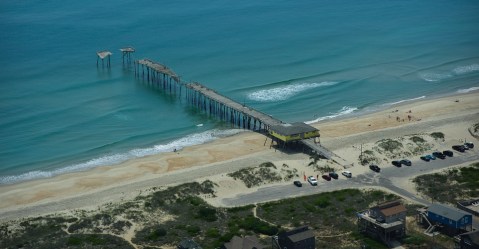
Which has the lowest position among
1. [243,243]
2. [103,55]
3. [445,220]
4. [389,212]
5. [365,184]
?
[365,184]

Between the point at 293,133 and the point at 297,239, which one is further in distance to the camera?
the point at 293,133

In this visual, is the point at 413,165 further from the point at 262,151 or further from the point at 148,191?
the point at 148,191

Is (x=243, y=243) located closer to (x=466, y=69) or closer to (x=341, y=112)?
(x=341, y=112)

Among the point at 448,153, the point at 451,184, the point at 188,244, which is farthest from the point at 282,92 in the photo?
the point at 188,244

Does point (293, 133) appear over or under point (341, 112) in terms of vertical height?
over

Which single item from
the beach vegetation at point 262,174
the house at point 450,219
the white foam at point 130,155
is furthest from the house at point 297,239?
the white foam at point 130,155


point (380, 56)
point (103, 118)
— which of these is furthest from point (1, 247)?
point (380, 56)

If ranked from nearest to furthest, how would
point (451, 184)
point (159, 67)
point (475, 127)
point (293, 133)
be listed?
1. point (451, 184)
2. point (293, 133)
3. point (475, 127)
4. point (159, 67)

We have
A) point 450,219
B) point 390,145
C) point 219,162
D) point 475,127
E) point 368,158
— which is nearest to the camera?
point 450,219
